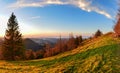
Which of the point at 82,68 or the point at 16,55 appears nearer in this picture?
the point at 82,68

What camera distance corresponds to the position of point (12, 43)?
6962 cm

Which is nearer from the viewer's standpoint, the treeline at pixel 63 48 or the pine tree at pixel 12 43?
the pine tree at pixel 12 43

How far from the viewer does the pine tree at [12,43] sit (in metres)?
69.0

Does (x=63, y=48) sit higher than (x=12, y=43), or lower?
lower

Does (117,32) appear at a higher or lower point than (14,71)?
higher

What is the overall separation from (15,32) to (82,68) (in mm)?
42518

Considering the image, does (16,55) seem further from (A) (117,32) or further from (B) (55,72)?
(B) (55,72)

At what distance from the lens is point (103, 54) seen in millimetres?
39344

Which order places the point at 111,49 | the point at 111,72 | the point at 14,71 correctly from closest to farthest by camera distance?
1. the point at 111,72
2. the point at 14,71
3. the point at 111,49

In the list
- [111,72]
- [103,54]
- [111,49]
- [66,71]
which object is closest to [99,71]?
[111,72]

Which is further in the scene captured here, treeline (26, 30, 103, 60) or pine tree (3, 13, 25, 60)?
treeline (26, 30, 103, 60)

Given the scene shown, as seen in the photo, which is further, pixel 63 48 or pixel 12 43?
pixel 63 48

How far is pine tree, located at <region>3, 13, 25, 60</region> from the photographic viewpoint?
226 ft

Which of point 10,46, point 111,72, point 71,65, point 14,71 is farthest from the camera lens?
point 10,46
